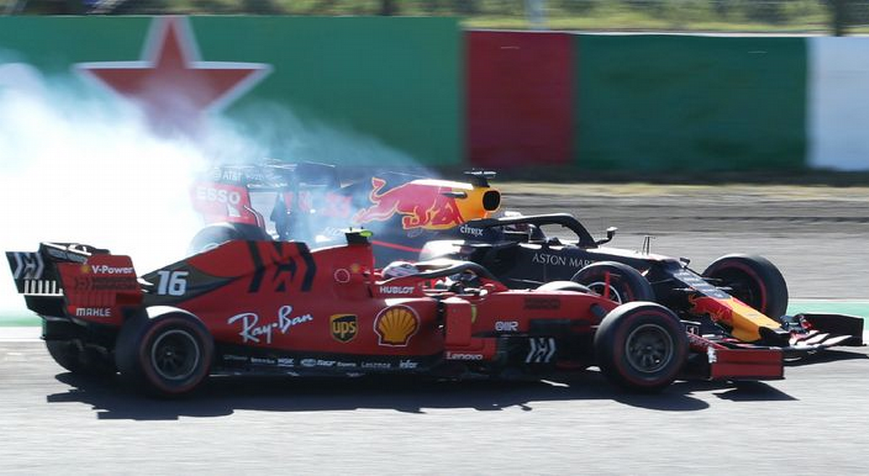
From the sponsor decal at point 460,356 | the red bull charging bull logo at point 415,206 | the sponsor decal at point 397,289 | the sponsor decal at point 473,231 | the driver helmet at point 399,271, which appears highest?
the red bull charging bull logo at point 415,206

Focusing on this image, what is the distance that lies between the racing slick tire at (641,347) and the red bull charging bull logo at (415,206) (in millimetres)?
2957

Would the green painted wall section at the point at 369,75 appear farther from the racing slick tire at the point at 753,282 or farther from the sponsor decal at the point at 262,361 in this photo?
the sponsor decal at the point at 262,361

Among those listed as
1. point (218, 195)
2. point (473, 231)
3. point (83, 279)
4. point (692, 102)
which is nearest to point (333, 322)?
point (83, 279)

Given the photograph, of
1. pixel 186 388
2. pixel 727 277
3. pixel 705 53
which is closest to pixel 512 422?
pixel 186 388

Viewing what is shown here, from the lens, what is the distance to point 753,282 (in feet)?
32.3

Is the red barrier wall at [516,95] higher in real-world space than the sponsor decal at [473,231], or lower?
higher

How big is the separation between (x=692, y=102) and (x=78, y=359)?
13.2 metres

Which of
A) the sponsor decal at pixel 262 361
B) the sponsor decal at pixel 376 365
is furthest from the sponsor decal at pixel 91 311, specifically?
the sponsor decal at pixel 376 365

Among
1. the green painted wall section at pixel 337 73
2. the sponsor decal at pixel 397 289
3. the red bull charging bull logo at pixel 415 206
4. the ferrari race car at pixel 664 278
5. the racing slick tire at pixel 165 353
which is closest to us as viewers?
the racing slick tire at pixel 165 353

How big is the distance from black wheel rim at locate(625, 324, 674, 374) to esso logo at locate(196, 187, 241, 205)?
4513mm

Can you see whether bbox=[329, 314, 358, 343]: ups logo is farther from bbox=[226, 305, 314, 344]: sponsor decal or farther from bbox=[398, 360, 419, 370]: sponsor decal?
bbox=[398, 360, 419, 370]: sponsor decal

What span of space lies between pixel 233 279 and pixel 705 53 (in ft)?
43.6

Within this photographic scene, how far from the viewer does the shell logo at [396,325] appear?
802 cm

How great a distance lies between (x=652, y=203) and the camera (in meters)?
17.7
